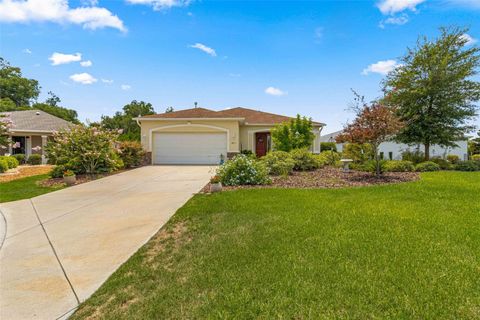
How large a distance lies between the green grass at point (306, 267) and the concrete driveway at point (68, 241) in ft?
1.16

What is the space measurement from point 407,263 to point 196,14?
11.5 meters

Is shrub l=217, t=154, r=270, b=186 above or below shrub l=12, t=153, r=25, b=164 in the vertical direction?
below

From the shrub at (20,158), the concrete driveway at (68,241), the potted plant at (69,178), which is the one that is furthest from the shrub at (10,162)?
the concrete driveway at (68,241)

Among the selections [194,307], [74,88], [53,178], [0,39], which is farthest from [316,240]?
[74,88]

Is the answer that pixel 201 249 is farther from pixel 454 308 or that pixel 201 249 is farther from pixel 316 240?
pixel 454 308

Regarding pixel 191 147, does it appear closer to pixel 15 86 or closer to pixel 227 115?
pixel 227 115

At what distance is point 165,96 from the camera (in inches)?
950

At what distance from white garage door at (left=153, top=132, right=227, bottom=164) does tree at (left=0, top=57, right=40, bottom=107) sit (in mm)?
36969

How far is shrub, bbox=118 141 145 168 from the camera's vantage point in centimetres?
1591

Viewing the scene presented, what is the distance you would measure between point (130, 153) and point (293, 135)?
9991 mm

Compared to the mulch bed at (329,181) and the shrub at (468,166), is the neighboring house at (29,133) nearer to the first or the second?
the mulch bed at (329,181)

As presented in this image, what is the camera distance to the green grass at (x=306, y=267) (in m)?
2.61

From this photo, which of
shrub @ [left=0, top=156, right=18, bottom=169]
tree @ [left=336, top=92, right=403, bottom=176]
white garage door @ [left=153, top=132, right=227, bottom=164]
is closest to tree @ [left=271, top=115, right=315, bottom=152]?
white garage door @ [left=153, top=132, right=227, bottom=164]

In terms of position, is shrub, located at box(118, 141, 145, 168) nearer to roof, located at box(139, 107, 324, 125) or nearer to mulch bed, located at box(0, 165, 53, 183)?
roof, located at box(139, 107, 324, 125)
